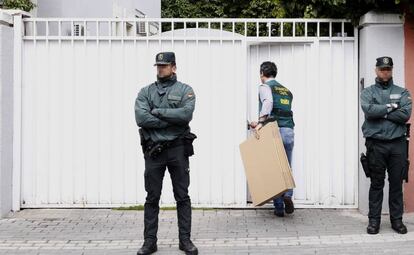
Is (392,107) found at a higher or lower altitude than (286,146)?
higher

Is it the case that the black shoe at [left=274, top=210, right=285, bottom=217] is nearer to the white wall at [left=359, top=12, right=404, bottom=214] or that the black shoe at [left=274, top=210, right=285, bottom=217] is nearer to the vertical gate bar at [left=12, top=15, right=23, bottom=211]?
the white wall at [left=359, top=12, right=404, bottom=214]

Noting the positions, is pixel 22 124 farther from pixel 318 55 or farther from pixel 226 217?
pixel 318 55

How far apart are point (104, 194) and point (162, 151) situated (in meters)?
2.36

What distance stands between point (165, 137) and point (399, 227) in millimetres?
2800

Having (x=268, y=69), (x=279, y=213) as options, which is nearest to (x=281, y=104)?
(x=268, y=69)

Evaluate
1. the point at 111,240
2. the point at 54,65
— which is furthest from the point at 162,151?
the point at 54,65

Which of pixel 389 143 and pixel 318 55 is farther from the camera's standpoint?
pixel 318 55

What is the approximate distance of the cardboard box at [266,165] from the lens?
7441 mm

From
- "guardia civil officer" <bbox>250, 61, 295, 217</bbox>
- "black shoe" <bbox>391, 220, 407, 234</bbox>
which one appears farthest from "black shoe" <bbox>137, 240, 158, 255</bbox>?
"black shoe" <bbox>391, 220, 407, 234</bbox>

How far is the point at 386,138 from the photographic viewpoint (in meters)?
6.96

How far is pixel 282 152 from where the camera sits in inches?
296

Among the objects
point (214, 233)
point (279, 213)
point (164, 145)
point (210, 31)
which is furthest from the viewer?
point (210, 31)

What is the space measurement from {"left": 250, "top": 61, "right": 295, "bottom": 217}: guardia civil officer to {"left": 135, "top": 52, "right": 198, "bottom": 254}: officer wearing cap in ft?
5.34

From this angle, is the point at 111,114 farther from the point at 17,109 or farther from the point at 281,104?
the point at 281,104
